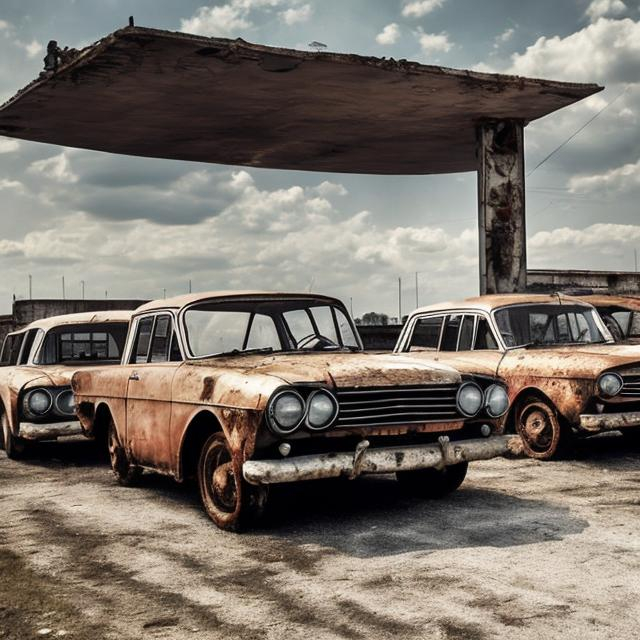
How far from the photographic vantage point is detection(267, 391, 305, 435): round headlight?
18.1ft

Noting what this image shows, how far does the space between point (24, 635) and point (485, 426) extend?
3520 mm

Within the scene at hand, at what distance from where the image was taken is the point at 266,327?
712 cm

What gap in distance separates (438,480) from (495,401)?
33.7 inches

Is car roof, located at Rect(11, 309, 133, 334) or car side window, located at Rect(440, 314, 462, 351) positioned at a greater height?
car roof, located at Rect(11, 309, 133, 334)

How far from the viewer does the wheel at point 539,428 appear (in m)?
8.91

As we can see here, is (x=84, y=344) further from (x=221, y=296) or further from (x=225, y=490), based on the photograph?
(x=225, y=490)

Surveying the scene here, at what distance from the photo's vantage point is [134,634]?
399 centimetres

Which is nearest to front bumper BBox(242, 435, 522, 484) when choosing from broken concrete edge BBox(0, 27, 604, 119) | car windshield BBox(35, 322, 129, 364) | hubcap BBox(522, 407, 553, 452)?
hubcap BBox(522, 407, 553, 452)

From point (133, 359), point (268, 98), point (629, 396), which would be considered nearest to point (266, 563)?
point (133, 359)

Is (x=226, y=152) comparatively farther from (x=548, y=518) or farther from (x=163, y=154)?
(x=548, y=518)

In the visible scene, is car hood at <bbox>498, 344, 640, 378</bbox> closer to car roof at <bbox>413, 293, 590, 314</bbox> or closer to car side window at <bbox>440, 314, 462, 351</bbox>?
car roof at <bbox>413, 293, 590, 314</bbox>

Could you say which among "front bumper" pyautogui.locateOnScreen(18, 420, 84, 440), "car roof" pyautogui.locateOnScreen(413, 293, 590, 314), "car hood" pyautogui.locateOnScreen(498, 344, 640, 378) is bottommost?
"front bumper" pyautogui.locateOnScreen(18, 420, 84, 440)

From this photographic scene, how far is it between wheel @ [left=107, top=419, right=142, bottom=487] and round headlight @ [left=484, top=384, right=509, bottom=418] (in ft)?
9.84

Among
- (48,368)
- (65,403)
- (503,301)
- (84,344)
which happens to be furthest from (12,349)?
(503,301)
